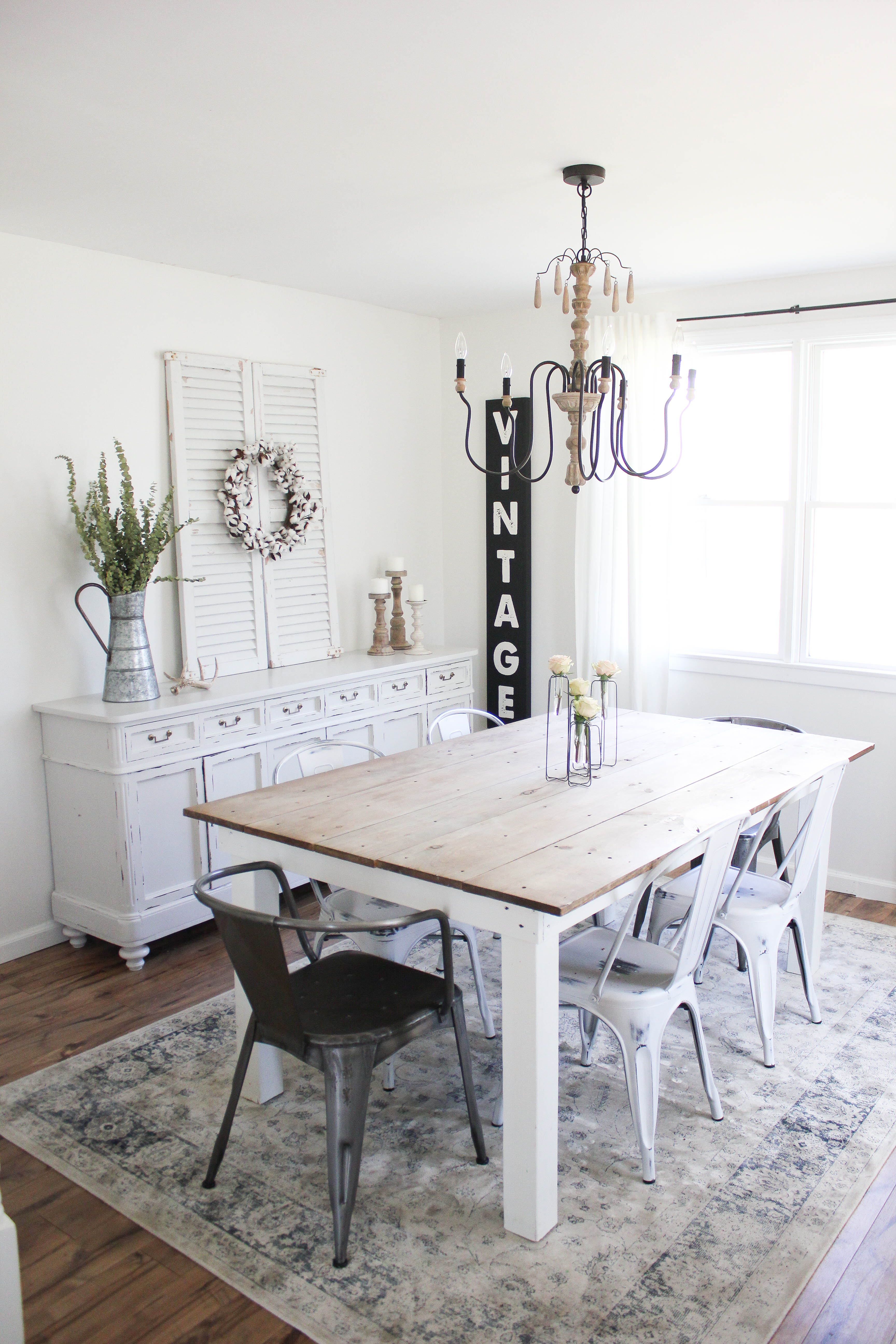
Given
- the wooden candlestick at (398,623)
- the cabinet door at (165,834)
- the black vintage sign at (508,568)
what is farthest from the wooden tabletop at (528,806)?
the black vintage sign at (508,568)

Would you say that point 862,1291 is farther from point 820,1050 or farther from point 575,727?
point 575,727

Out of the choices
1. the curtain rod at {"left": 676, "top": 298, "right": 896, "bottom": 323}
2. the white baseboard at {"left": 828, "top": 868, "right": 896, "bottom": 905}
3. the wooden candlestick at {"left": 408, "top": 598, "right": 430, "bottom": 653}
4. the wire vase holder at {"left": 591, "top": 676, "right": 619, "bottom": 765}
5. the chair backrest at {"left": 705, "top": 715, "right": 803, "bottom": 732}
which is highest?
the curtain rod at {"left": 676, "top": 298, "right": 896, "bottom": 323}

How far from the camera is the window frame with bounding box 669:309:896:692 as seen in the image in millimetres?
4328

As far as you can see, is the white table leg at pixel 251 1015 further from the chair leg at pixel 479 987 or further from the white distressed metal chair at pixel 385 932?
the chair leg at pixel 479 987

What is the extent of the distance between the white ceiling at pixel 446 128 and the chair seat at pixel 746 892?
2056 mm

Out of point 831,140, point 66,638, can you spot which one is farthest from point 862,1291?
point 66,638

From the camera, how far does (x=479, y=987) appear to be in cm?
313

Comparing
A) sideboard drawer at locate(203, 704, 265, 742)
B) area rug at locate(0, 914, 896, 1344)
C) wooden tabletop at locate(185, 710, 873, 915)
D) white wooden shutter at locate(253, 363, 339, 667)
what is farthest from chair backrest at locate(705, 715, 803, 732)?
white wooden shutter at locate(253, 363, 339, 667)

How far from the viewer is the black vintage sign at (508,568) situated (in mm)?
5309

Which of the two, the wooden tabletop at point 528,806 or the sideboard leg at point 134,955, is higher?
the wooden tabletop at point 528,806

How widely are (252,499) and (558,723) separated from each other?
167 cm

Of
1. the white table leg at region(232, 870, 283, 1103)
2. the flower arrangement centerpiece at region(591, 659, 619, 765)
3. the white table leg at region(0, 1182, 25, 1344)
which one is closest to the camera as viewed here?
the white table leg at region(0, 1182, 25, 1344)

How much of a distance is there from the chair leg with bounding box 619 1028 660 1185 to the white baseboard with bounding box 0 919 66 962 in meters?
2.42

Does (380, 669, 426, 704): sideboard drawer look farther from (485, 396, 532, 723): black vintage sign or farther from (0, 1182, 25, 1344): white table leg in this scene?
(0, 1182, 25, 1344): white table leg
